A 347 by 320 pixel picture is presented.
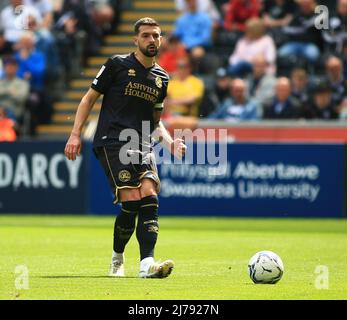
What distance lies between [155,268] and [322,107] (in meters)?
11.2

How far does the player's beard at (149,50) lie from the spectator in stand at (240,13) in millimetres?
12650

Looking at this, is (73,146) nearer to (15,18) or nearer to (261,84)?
(261,84)

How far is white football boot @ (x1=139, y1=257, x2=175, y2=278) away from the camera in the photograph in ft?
33.2

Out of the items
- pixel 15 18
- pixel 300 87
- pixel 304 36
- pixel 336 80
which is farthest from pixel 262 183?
pixel 15 18

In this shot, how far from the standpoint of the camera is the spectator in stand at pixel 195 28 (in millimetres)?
23250

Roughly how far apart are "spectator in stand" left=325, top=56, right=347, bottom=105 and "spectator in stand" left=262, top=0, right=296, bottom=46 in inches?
65.7

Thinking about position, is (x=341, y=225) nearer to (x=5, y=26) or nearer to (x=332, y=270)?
(x=332, y=270)

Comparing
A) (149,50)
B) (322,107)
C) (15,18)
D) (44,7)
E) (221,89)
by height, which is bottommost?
(149,50)

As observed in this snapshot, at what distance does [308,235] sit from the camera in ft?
53.1

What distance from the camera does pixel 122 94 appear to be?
35.0ft

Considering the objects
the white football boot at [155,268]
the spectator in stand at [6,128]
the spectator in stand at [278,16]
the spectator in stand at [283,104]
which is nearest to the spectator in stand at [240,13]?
the spectator in stand at [278,16]

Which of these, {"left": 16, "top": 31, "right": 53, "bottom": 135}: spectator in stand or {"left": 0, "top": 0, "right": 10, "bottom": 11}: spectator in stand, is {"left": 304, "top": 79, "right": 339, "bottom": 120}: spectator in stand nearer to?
{"left": 16, "top": 31, "right": 53, "bottom": 135}: spectator in stand

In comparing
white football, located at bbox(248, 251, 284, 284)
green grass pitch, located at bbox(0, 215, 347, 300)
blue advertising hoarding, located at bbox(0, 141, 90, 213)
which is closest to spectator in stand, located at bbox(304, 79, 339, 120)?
green grass pitch, located at bbox(0, 215, 347, 300)
